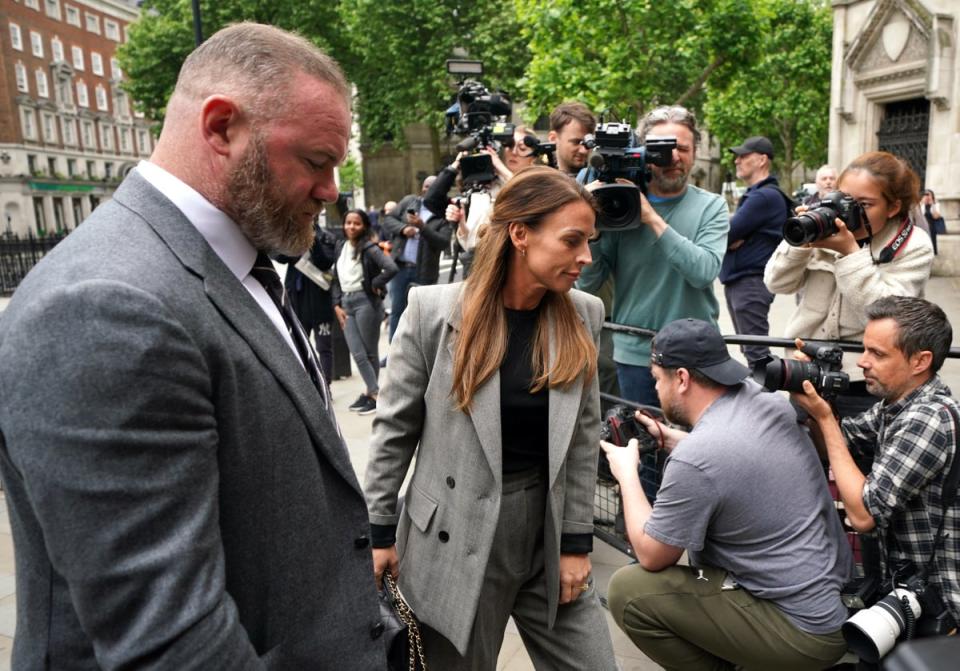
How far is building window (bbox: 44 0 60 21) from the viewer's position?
5514 centimetres

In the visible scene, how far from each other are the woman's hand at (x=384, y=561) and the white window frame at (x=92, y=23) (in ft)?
231

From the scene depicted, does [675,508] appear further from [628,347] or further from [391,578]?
[628,347]

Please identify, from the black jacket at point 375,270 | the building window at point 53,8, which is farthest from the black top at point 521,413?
the building window at point 53,8

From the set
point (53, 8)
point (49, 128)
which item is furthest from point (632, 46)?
point (53, 8)

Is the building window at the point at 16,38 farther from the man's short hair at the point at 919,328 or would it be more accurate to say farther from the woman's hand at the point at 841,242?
the man's short hair at the point at 919,328

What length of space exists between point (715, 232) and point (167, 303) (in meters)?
3.05

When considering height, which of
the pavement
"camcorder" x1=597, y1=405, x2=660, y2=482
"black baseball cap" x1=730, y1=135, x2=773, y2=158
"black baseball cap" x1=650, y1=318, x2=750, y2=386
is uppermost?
"black baseball cap" x1=730, y1=135, x2=773, y2=158

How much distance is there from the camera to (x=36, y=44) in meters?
54.5

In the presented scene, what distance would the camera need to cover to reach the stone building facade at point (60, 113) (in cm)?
5119

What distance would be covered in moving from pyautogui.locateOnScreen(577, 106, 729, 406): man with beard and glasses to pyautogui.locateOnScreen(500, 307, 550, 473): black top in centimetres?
143

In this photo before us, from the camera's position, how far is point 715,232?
12.0 ft

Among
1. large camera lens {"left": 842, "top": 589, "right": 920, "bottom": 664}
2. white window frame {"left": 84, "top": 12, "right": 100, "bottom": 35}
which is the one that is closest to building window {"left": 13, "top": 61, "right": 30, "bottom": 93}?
white window frame {"left": 84, "top": 12, "right": 100, "bottom": 35}

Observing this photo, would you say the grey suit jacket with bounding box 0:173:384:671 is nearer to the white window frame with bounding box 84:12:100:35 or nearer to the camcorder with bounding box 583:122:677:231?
the camcorder with bounding box 583:122:677:231

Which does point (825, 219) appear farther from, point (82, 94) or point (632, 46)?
point (82, 94)
